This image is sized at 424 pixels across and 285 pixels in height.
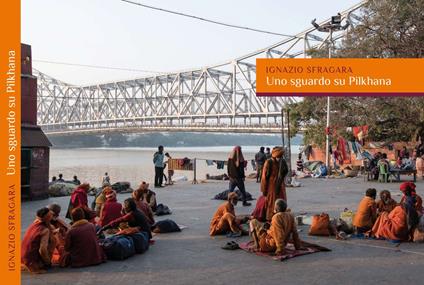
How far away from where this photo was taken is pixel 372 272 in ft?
19.7

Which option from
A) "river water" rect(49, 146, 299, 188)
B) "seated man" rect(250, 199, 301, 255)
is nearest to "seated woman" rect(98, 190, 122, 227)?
"seated man" rect(250, 199, 301, 255)

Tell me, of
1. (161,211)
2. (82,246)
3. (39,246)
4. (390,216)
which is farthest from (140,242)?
(390,216)

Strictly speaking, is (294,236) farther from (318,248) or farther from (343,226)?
(343,226)

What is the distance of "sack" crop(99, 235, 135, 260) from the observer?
22.0 ft

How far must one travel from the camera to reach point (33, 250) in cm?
617

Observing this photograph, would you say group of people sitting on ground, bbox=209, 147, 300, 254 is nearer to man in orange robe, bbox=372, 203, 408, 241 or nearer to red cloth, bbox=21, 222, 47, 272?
man in orange robe, bbox=372, 203, 408, 241

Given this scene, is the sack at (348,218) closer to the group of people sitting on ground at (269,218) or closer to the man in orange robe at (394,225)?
the man in orange robe at (394,225)

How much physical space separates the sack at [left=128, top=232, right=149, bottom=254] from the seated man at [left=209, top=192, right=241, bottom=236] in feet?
4.64

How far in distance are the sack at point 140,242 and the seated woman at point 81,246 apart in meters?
0.74

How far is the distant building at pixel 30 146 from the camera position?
1332 centimetres
